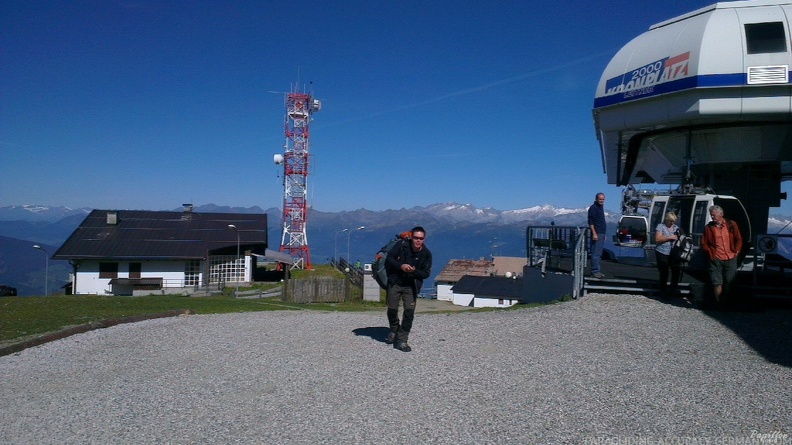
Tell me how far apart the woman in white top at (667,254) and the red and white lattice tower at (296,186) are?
146 feet

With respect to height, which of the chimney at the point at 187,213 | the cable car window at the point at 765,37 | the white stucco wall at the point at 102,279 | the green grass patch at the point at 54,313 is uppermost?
the cable car window at the point at 765,37

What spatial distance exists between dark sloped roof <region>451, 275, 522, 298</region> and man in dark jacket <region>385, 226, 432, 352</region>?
35.7 metres

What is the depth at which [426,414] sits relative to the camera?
547 centimetres

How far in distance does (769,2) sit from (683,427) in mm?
14093

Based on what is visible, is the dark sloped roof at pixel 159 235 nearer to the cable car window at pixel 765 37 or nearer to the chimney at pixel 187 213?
the chimney at pixel 187 213

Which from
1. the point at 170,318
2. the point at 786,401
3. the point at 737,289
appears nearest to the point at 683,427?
the point at 786,401

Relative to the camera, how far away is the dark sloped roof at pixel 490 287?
4498 cm

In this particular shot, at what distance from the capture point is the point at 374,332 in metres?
9.88

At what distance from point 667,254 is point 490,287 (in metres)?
35.8

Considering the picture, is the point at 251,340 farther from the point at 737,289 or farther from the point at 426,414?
the point at 737,289

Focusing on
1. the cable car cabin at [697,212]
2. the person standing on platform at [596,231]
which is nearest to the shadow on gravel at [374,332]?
the person standing on platform at [596,231]

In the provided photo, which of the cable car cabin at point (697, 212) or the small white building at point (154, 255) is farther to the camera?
the small white building at point (154, 255)

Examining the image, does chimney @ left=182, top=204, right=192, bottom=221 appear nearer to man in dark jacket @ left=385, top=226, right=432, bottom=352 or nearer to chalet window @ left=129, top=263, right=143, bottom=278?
chalet window @ left=129, top=263, right=143, bottom=278

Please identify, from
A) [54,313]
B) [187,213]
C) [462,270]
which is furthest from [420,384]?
[462,270]
